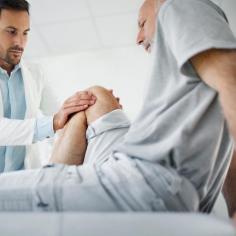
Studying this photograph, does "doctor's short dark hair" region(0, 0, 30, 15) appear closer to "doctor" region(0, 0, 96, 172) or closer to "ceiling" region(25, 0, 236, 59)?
"doctor" region(0, 0, 96, 172)

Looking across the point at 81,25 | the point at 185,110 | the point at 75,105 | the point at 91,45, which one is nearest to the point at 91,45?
the point at 91,45

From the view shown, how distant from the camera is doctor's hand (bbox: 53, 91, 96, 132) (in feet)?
3.56

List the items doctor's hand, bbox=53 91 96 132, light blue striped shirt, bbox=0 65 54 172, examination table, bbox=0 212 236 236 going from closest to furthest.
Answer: examination table, bbox=0 212 236 236 → doctor's hand, bbox=53 91 96 132 → light blue striped shirt, bbox=0 65 54 172

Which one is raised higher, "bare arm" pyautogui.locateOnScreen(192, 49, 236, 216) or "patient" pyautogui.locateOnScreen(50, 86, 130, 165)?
"bare arm" pyautogui.locateOnScreen(192, 49, 236, 216)

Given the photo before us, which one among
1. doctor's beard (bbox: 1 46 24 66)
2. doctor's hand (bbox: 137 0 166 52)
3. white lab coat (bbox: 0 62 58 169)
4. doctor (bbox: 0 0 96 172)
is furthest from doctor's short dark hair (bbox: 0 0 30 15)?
doctor's hand (bbox: 137 0 166 52)

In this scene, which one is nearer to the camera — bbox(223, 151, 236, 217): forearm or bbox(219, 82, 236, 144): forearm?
bbox(219, 82, 236, 144): forearm

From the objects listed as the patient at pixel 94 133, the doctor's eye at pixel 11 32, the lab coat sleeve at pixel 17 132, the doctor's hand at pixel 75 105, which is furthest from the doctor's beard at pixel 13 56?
the patient at pixel 94 133

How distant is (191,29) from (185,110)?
0.18 metres

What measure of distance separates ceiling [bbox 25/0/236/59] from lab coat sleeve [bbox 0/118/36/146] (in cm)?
156

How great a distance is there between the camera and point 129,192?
2.03 feet

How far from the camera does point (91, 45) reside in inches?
133

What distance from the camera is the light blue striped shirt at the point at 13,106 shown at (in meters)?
1.85

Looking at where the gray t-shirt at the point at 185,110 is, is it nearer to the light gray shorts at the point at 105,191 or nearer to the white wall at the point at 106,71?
the light gray shorts at the point at 105,191

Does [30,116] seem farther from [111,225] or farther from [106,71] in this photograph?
[106,71]
